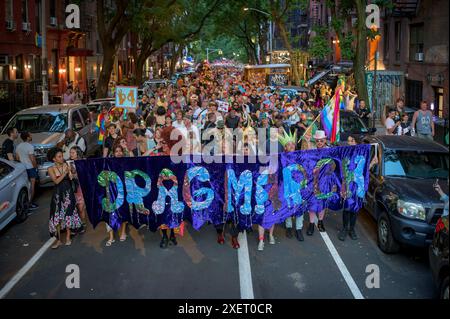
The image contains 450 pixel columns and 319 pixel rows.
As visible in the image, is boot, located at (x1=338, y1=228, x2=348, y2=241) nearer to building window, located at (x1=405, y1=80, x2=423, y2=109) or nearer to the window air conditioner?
building window, located at (x1=405, y1=80, x2=423, y2=109)

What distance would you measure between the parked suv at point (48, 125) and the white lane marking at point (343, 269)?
6.90 m

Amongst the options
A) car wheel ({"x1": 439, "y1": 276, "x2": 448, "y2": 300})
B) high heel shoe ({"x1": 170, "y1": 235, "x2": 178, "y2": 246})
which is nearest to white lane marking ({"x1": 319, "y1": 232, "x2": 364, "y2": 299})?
car wheel ({"x1": 439, "y1": 276, "x2": 448, "y2": 300})

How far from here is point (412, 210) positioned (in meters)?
8.08

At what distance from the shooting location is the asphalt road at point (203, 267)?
7211 millimetres

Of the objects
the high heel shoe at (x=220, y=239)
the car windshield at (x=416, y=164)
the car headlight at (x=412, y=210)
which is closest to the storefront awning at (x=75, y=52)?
the high heel shoe at (x=220, y=239)

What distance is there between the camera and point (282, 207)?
9141mm

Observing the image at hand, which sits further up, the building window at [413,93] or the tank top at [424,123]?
the building window at [413,93]

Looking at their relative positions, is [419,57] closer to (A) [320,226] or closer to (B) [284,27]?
(B) [284,27]

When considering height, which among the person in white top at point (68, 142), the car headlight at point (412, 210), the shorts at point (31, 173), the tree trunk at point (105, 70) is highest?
the tree trunk at point (105, 70)

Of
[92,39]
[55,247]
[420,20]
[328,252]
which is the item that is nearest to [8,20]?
[92,39]

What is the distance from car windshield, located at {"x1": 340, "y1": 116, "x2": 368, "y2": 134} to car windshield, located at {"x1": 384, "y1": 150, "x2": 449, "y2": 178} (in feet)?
18.4

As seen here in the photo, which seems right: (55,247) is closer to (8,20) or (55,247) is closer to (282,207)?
(282,207)

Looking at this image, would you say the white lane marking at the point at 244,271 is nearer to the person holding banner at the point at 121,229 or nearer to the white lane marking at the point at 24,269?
the person holding banner at the point at 121,229

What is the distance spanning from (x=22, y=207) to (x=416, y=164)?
7.33 meters
